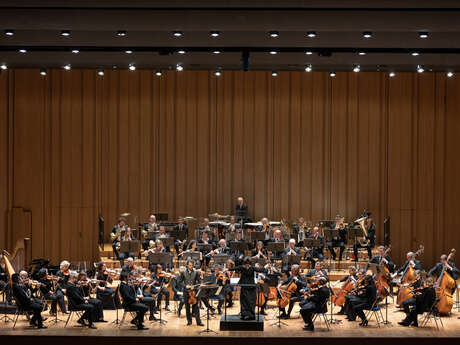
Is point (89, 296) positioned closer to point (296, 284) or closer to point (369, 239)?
point (296, 284)

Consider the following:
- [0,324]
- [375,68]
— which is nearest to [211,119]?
[375,68]

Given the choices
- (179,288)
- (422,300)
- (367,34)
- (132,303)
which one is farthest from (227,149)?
(422,300)

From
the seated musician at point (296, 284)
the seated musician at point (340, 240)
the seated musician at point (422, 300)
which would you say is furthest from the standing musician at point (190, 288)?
the seated musician at point (340, 240)

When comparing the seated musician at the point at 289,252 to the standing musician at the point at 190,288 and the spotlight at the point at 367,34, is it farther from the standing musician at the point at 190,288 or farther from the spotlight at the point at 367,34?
the spotlight at the point at 367,34

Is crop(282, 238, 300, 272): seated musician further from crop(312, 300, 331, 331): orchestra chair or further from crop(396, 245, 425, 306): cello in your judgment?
crop(396, 245, 425, 306): cello

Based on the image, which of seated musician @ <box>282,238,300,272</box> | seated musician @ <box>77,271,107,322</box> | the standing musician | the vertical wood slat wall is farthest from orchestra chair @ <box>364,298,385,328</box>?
the vertical wood slat wall

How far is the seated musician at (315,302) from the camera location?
11633 millimetres

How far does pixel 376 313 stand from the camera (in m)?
12.5

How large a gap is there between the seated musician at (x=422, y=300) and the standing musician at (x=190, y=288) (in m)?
3.82

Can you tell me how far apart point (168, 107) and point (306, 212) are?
16.4 feet

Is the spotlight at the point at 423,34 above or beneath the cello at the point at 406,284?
above

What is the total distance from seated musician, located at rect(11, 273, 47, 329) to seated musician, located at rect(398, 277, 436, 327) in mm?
6602

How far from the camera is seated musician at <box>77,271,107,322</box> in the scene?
12.0 m

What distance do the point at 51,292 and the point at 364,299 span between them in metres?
6.09
